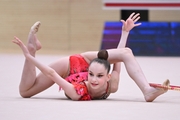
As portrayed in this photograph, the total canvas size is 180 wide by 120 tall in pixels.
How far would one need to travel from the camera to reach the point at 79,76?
3.55 metres

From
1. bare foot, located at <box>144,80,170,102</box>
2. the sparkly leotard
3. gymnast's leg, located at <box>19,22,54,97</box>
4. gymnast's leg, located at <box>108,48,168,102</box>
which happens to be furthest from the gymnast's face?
gymnast's leg, located at <box>19,22,54,97</box>

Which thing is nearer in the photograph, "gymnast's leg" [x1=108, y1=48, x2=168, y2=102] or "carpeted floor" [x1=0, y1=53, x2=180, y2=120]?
"carpeted floor" [x1=0, y1=53, x2=180, y2=120]

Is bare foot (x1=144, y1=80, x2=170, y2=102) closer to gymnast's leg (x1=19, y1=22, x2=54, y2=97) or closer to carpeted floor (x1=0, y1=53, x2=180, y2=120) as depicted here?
carpeted floor (x1=0, y1=53, x2=180, y2=120)

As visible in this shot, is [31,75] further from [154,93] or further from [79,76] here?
[154,93]

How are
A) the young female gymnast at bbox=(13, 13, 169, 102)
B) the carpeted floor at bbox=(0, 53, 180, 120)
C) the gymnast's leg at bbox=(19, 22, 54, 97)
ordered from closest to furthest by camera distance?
the carpeted floor at bbox=(0, 53, 180, 120) < the young female gymnast at bbox=(13, 13, 169, 102) < the gymnast's leg at bbox=(19, 22, 54, 97)

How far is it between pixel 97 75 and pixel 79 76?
0.88ft

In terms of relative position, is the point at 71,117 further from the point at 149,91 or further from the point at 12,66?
the point at 12,66

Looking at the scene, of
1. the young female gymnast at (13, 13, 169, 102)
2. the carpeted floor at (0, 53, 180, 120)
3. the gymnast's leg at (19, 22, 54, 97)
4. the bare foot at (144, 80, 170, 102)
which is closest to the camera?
the carpeted floor at (0, 53, 180, 120)

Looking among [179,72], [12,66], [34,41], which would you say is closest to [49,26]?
[12,66]

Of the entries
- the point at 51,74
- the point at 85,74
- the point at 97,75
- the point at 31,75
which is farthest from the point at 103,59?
the point at 31,75

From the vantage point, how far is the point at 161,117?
2760 mm

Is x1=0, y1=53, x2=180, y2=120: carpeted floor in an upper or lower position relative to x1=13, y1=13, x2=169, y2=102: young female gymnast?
lower

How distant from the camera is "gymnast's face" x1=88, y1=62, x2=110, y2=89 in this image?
3299 millimetres

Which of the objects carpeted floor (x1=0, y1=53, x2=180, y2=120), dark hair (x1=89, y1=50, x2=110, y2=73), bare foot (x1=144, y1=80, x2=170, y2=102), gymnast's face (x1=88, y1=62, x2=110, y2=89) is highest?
dark hair (x1=89, y1=50, x2=110, y2=73)
